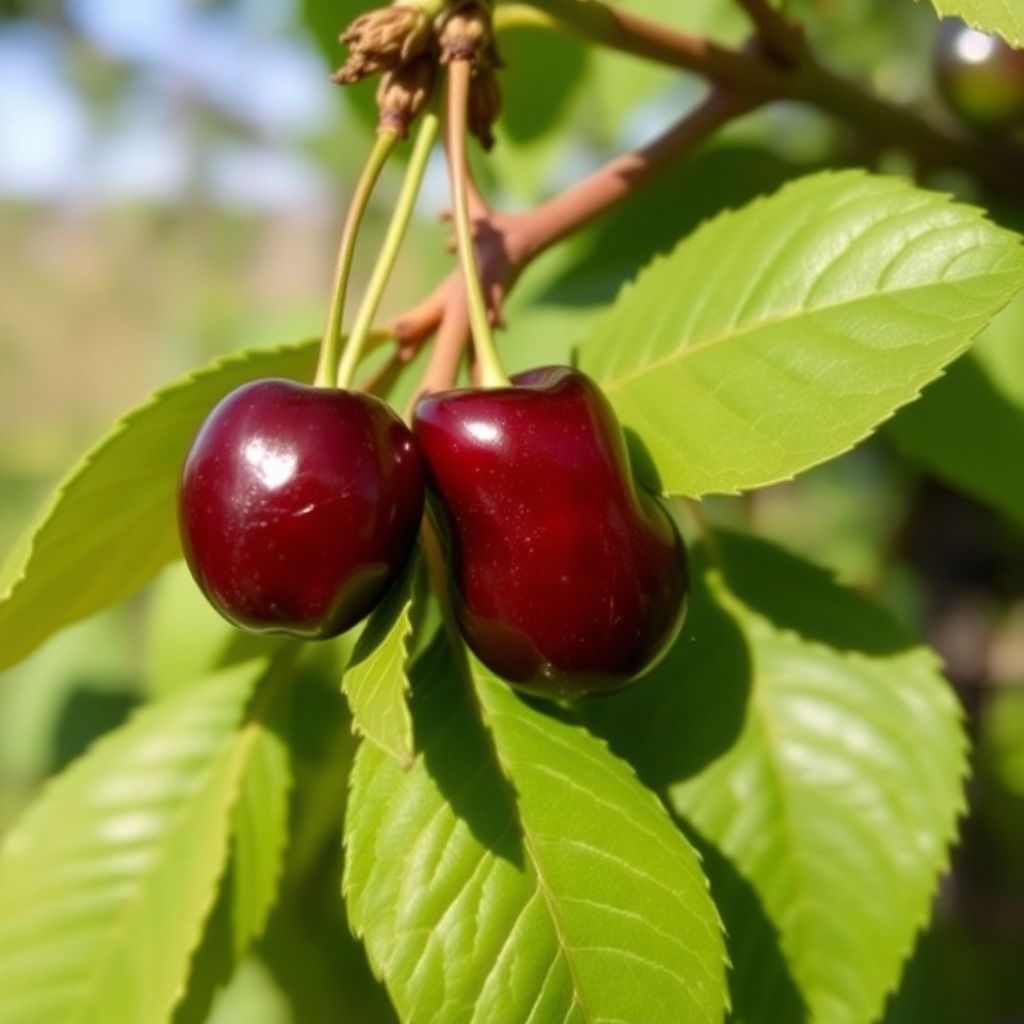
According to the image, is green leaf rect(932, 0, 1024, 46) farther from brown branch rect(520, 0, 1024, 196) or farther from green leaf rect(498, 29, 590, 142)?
green leaf rect(498, 29, 590, 142)

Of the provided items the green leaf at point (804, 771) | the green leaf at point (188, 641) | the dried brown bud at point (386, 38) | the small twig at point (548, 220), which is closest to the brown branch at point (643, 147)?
the small twig at point (548, 220)

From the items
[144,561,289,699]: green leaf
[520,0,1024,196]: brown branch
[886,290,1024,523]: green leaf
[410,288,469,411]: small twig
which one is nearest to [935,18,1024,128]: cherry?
[520,0,1024,196]: brown branch

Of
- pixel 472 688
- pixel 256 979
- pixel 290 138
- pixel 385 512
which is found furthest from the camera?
pixel 290 138

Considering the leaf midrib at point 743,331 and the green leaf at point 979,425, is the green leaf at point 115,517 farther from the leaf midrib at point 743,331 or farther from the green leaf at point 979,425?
the green leaf at point 979,425

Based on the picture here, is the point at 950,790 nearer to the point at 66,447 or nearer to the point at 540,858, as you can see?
the point at 540,858

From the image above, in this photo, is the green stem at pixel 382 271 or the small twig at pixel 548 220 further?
the small twig at pixel 548 220

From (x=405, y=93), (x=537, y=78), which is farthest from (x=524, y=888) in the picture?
(x=537, y=78)

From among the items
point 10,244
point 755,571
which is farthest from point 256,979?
point 10,244
